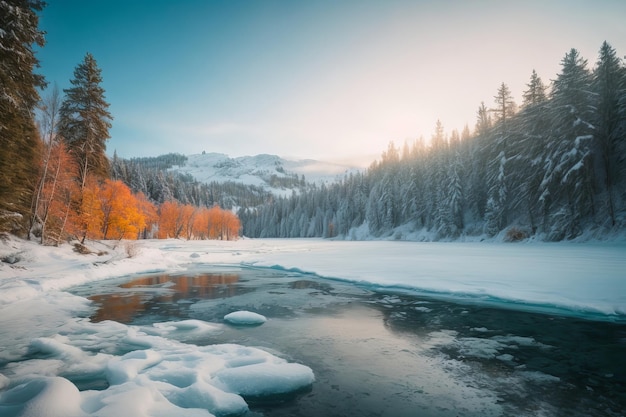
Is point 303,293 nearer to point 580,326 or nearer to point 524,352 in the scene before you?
point 524,352

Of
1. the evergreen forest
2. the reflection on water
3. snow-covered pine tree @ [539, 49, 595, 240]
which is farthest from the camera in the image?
snow-covered pine tree @ [539, 49, 595, 240]

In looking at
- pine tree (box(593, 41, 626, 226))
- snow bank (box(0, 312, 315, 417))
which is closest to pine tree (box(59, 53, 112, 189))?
snow bank (box(0, 312, 315, 417))

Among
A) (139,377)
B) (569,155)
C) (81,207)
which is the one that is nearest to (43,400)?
(139,377)

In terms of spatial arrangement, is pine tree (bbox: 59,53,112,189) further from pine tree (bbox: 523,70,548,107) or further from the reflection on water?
pine tree (bbox: 523,70,548,107)

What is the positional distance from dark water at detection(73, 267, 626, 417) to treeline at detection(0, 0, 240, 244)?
10.4 metres

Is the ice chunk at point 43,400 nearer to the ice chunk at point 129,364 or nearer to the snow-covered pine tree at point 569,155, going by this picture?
the ice chunk at point 129,364

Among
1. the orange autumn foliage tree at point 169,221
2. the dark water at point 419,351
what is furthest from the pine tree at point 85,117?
the orange autumn foliage tree at point 169,221

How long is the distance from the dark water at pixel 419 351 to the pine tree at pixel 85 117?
21.5 meters

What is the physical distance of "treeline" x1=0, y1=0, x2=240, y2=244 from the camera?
1505 cm

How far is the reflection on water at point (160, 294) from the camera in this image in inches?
437

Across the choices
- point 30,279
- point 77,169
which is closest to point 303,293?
point 30,279

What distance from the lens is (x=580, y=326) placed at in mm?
8914

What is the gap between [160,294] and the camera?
1463cm

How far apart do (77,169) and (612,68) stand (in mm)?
59128
